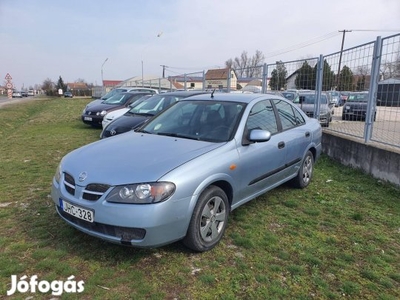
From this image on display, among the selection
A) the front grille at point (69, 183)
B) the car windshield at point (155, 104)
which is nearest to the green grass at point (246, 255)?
the front grille at point (69, 183)

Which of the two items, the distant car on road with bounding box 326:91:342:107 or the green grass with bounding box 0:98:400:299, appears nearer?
the green grass with bounding box 0:98:400:299

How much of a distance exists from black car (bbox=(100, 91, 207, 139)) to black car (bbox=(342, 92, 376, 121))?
137 inches

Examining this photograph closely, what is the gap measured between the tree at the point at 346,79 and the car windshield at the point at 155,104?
4113 millimetres

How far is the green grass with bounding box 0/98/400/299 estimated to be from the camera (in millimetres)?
2623

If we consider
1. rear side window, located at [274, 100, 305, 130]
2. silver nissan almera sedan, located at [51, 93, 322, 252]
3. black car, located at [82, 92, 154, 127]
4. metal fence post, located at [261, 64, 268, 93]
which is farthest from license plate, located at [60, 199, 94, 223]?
black car, located at [82, 92, 154, 127]

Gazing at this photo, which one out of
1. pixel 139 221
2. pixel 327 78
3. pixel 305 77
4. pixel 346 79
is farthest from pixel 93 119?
pixel 139 221

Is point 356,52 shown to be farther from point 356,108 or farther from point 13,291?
point 13,291

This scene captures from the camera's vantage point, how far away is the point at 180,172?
2791 mm

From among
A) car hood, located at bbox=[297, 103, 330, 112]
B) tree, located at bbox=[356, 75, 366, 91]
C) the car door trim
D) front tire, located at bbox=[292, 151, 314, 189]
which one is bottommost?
front tire, located at bbox=[292, 151, 314, 189]

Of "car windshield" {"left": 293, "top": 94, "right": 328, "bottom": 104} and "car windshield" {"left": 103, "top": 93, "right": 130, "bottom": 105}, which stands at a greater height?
"car windshield" {"left": 293, "top": 94, "right": 328, "bottom": 104}

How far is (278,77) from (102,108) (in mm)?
6525

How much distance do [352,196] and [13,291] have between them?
4517 mm

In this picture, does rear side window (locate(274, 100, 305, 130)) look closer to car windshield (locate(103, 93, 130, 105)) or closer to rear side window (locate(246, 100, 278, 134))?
rear side window (locate(246, 100, 278, 134))

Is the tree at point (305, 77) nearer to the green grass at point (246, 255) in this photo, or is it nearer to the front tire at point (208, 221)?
the green grass at point (246, 255)
